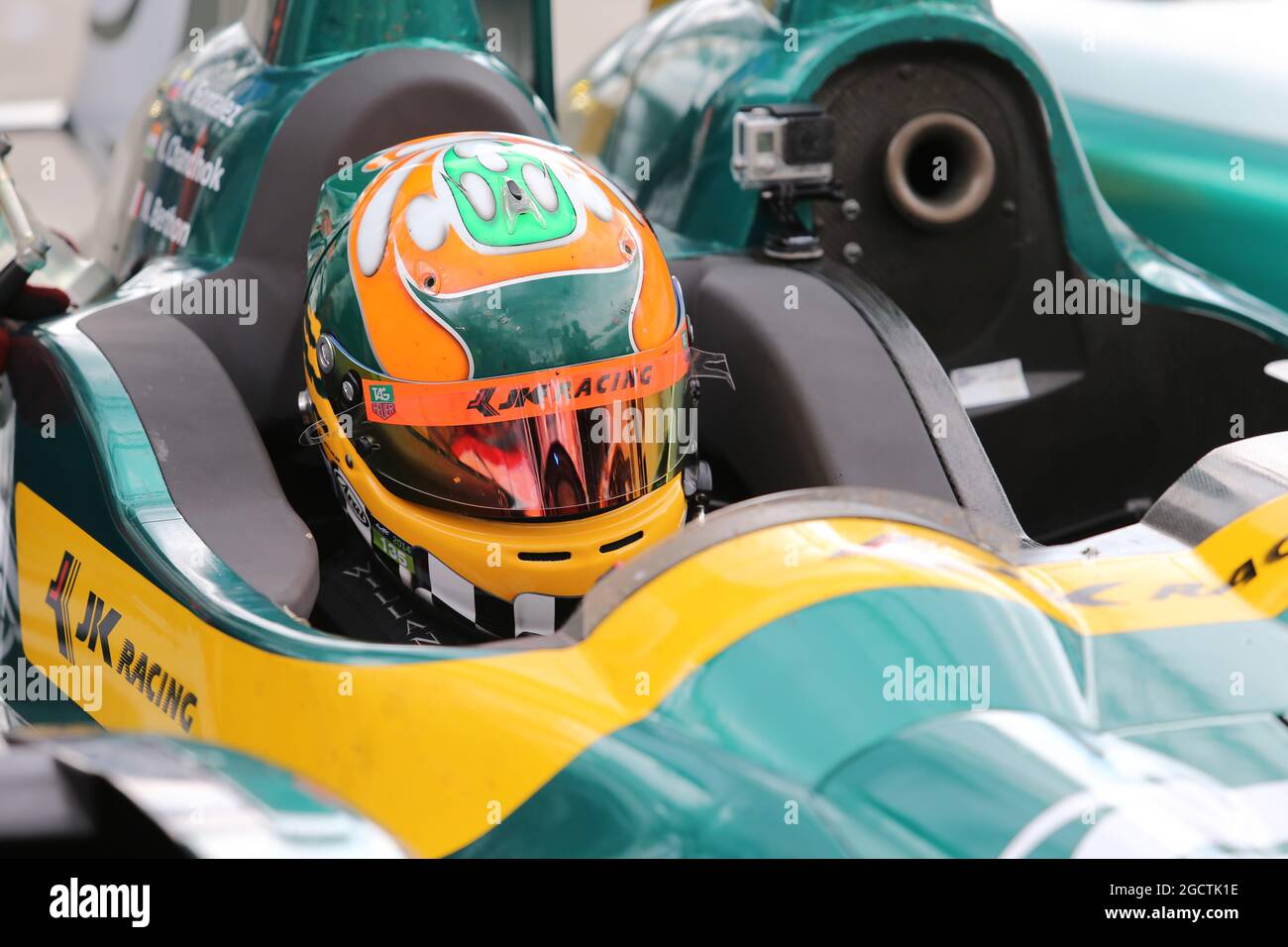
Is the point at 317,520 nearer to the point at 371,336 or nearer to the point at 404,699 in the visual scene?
the point at 371,336

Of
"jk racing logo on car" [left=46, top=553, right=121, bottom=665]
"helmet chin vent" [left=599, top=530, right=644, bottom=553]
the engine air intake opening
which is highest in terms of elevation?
the engine air intake opening

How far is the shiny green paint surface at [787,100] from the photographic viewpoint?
2.71m

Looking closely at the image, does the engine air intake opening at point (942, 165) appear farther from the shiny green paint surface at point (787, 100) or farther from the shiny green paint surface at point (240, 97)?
the shiny green paint surface at point (240, 97)

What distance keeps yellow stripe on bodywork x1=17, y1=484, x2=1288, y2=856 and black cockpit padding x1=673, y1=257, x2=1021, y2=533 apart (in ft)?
1.79

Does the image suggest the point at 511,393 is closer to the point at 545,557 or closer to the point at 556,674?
the point at 545,557

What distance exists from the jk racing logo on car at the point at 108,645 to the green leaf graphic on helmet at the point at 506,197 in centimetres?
60

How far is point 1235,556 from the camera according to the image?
5.23ft

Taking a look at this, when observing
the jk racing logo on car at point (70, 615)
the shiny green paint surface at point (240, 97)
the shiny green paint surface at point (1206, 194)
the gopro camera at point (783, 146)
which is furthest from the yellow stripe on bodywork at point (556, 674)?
the shiny green paint surface at point (1206, 194)

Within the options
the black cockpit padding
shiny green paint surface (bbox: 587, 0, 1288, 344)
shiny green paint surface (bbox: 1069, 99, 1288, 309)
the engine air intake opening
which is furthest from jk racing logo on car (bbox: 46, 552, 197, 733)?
shiny green paint surface (bbox: 1069, 99, 1288, 309)

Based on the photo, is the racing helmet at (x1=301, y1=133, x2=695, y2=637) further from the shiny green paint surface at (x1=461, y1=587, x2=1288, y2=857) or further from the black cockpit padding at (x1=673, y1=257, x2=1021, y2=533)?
the shiny green paint surface at (x1=461, y1=587, x2=1288, y2=857)

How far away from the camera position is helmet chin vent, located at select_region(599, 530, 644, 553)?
5.85ft

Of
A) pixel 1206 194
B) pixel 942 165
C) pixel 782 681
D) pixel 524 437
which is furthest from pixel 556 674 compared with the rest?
pixel 1206 194
